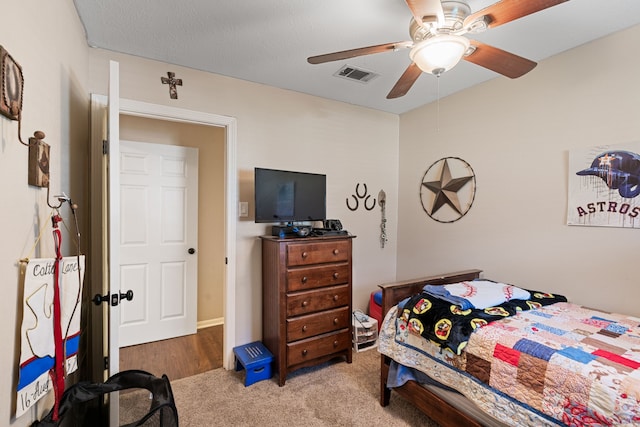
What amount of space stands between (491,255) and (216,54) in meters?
2.79

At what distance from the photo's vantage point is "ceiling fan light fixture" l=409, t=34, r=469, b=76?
54.7 inches

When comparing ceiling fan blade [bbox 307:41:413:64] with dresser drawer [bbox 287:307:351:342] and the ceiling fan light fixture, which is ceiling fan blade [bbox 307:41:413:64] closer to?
the ceiling fan light fixture

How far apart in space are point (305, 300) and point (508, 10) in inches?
85.1

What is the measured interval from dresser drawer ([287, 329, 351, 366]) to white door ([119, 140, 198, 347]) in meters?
1.51

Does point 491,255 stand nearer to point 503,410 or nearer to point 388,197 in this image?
point 388,197

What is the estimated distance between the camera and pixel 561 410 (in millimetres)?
1166

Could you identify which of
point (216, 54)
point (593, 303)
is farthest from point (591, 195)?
point (216, 54)

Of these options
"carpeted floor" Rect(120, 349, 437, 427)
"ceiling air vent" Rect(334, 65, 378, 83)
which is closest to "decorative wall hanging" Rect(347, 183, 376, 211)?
"ceiling air vent" Rect(334, 65, 378, 83)

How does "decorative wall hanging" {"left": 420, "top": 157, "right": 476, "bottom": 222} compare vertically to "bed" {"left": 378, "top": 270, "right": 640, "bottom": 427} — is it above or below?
above

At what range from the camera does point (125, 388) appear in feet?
4.43

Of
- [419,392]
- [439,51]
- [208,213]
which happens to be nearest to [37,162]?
[439,51]

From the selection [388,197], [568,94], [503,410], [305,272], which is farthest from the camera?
[388,197]

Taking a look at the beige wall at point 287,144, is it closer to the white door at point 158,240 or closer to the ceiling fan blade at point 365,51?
the white door at point 158,240

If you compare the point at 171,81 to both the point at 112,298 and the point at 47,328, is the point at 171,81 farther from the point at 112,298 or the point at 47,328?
the point at 47,328
